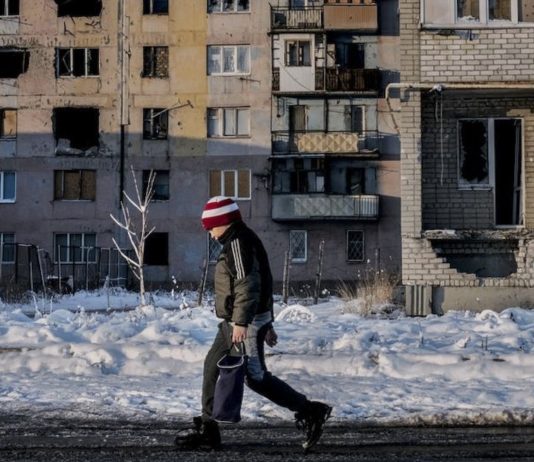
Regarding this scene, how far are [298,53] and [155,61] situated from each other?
632 cm

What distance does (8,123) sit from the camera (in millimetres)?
39562

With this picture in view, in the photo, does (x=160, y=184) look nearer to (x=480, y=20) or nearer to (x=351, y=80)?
(x=351, y=80)

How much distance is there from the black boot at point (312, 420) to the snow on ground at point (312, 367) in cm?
114

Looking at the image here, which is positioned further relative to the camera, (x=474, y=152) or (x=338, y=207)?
(x=338, y=207)

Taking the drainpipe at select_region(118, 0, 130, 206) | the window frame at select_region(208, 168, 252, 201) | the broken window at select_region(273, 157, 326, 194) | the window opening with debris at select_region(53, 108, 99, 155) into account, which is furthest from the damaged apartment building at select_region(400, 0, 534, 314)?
the window opening with debris at select_region(53, 108, 99, 155)

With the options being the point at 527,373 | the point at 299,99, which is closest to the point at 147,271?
the point at 299,99

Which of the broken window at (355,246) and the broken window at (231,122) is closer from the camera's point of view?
the broken window at (355,246)

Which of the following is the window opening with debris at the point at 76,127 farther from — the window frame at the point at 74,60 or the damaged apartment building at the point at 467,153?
the damaged apartment building at the point at 467,153

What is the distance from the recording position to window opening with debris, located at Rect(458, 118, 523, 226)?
52.8 ft

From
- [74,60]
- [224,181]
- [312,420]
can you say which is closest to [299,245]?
[224,181]

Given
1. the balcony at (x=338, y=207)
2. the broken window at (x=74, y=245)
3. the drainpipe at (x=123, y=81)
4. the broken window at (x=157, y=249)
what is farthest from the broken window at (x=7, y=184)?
the balcony at (x=338, y=207)

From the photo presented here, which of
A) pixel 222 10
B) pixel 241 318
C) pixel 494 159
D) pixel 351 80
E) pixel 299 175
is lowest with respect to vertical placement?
pixel 241 318

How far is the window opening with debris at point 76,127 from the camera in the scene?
3934 centimetres

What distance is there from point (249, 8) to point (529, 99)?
24.8 metres
